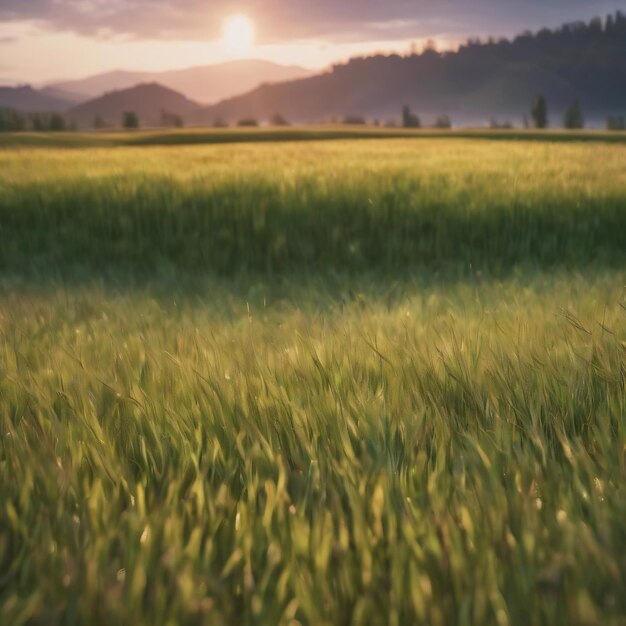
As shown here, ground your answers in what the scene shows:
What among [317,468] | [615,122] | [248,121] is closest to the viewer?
[317,468]

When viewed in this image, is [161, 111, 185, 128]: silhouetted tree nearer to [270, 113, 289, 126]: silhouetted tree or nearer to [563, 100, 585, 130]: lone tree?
[270, 113, 289, 126]: silhouetted tree

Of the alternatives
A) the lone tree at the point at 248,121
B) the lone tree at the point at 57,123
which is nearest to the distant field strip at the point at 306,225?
the lone tree at the point at 57,123

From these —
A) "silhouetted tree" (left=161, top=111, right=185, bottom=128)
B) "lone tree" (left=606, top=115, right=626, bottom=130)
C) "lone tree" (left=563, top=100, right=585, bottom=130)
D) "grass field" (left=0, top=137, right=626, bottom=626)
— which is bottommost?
"grass field" (left=0, top=137, right=626, bottom=626)

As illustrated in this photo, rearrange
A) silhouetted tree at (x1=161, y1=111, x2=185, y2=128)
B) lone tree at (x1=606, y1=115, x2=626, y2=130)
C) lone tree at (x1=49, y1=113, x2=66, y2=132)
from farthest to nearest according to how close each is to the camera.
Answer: lone tree at (x1=606, y1=115, x2=626, y2=130)
silhouetted tree at (x1=161, y1=111, x2=185, y2=128)
lone tree at (x1=49, y1=113, x2=66, y2=132)

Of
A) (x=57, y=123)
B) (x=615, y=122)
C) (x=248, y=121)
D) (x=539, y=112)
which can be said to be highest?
(x=539, y=112)

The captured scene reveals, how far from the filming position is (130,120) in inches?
1758

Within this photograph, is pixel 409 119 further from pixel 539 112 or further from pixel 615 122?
pixel 539 112

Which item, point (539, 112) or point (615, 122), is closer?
point (615, 122)

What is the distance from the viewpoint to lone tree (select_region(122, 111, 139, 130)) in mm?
43625

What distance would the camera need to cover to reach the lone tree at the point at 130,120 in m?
43.6

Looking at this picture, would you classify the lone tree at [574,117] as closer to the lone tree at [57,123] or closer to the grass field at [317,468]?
the lone tree at [57,123]

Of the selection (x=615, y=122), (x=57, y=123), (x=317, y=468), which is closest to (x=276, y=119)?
(x=57, y=123)

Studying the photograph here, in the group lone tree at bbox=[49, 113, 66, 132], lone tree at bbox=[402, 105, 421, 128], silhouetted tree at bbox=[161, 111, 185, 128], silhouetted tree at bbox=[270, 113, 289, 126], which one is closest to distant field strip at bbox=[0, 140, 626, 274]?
lone tree at bbox=[49, 113, 66, 132]

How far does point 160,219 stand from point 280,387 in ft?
13.7
